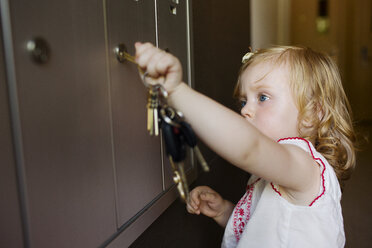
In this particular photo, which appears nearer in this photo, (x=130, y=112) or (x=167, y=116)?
(x=167, y=116)

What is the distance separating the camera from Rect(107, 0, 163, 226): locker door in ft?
2.49

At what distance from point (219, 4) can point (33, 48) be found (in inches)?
56.8

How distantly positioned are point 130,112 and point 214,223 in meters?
0.67

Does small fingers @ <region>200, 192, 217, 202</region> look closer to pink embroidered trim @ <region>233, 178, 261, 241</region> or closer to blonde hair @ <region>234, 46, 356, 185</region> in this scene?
pink embroidered trim @ <region>233, 178, 261, 241</region>

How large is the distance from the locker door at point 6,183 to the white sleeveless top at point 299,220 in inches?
19.5

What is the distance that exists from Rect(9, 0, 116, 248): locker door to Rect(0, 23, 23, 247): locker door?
2 cm

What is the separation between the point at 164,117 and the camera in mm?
407

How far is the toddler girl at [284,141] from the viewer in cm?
49

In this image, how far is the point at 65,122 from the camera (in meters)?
0.59

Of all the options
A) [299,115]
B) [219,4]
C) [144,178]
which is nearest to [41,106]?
[144,178]

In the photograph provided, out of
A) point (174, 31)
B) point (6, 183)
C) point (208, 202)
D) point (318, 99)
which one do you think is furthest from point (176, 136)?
point (174, 31)

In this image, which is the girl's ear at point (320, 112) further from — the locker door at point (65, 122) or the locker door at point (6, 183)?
the locker door at point (6, 183)

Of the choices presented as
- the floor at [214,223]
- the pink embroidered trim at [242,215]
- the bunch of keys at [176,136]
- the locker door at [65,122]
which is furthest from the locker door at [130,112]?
the bunch of keys at [176,136]

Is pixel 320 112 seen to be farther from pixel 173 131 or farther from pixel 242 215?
pixel 173 131
